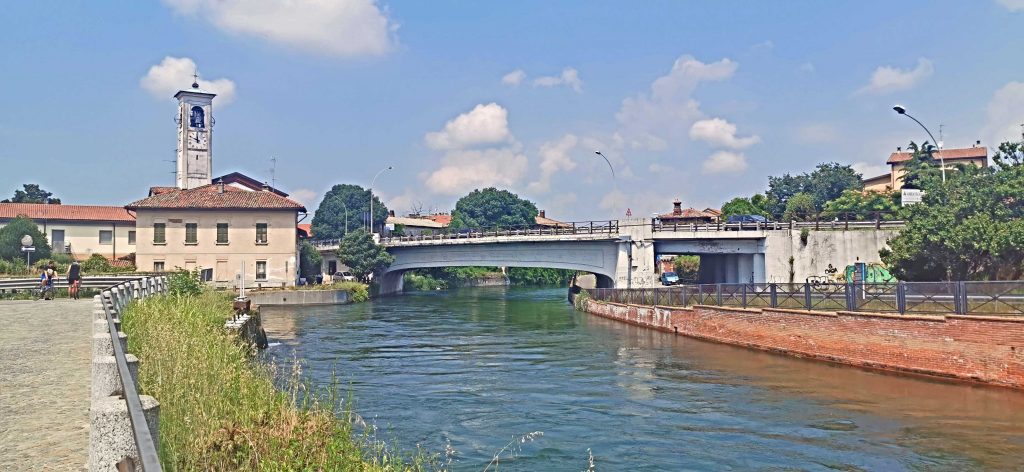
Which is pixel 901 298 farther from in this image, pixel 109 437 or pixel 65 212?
pixel 65 212

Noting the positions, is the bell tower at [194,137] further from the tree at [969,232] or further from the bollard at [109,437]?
the bollard at [109,437]

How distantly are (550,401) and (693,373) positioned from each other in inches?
259

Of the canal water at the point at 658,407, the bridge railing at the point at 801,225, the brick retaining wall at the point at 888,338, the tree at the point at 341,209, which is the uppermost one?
the tree at the point at 341,209

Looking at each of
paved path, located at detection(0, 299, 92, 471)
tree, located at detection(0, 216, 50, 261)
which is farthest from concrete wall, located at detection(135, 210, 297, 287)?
paved path, located at detection(0, 299, 92, 471)

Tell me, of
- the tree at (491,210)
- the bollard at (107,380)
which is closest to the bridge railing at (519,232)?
the bollard at (107,380)

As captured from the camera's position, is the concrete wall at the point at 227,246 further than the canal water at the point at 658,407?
Yes

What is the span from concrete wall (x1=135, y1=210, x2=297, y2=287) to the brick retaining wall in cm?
4024

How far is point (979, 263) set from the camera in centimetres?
3347

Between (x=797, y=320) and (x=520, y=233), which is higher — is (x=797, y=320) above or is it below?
below

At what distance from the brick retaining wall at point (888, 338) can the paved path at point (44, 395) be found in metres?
21.1

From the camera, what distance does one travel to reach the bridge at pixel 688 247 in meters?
44.5

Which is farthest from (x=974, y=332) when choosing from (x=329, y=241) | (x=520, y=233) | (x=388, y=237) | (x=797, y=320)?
(x=329, y=241)

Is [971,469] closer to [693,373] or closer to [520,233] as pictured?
[693,373]

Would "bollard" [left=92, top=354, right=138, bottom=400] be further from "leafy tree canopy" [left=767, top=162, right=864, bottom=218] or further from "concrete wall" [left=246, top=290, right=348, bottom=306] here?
"leafy tree canopy" [left=767, top=162, right=864, bottom=218]
